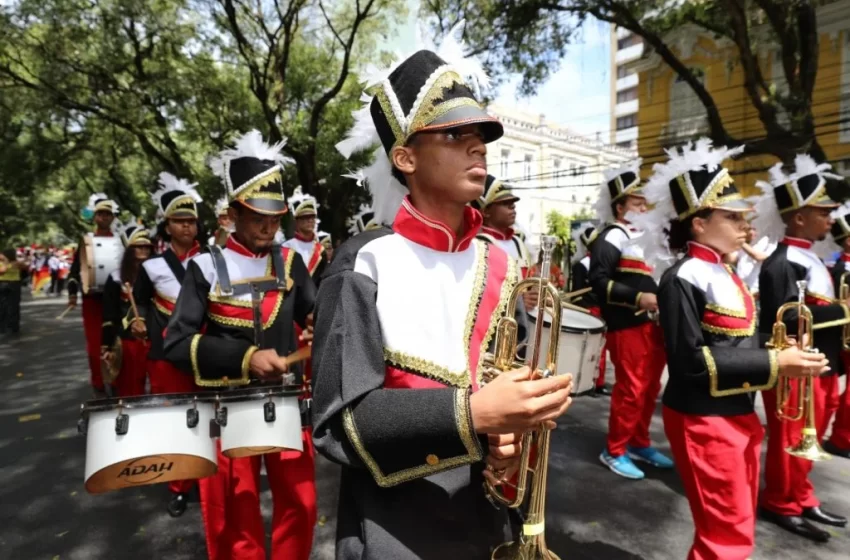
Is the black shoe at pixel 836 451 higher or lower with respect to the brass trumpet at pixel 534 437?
lower

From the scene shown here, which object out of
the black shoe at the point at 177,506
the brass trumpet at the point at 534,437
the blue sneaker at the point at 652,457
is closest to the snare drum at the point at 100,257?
the black shoe at the point at 177,506

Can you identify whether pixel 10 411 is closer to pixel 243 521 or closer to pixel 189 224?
pixel 189 224

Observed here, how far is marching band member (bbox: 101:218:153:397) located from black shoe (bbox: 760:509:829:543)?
6.28 metres

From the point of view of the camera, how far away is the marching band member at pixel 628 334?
5.62m

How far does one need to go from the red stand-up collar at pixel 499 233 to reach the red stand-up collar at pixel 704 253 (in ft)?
8.92

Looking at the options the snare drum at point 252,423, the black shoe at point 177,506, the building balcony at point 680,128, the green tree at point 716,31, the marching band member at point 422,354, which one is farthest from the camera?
the building balcony at point 680,128

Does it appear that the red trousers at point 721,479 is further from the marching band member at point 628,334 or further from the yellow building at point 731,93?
the yellow building at point 731,93

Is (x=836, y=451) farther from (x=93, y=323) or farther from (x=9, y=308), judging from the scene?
(x=9, y=308)

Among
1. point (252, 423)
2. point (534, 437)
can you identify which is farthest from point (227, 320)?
point (534, 437)

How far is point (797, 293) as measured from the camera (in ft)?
14.4

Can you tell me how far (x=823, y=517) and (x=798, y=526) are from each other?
10.9 inches

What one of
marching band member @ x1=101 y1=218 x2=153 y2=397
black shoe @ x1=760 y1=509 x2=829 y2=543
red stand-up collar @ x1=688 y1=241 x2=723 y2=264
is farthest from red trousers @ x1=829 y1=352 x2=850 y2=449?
marching band member @ x1=101 y1=218 x2=153 y2=397

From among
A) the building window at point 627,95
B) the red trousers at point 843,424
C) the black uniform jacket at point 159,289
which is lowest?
the red trousers at point 843,424

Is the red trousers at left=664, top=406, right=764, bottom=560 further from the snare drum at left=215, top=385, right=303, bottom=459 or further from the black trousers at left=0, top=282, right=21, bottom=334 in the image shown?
the black trousers at left=0, top=282, right=21, bottom=334
